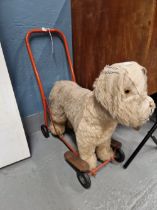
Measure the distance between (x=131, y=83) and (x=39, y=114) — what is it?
34.7 inches

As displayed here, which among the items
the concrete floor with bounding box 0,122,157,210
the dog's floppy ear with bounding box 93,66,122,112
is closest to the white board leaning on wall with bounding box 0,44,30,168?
the concrete floor with bounding box 0,122,157,210

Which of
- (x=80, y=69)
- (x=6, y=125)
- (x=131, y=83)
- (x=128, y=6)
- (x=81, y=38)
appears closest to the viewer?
(x=131, y=83)

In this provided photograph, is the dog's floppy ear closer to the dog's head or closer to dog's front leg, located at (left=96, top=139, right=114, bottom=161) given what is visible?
the dog's head

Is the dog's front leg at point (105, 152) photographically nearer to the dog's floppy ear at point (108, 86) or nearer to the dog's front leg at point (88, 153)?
Answer: the dog's front leg at point (88, 153)

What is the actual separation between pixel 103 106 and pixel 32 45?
71 centimetres

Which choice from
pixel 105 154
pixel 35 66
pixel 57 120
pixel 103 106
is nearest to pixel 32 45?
pixel 35 66

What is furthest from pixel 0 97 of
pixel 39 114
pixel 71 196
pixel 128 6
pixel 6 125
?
pixel 128 6

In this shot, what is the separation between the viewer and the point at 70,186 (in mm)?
961

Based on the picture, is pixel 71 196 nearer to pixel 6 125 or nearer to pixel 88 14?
pixel 6 125

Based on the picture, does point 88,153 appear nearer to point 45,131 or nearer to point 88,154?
point 88,154

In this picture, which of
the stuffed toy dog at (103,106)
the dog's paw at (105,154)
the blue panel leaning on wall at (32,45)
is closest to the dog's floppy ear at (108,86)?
the stuffed toy dog at (103,106)

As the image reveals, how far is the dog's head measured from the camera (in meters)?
0.64

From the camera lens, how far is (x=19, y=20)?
1061 millimetres

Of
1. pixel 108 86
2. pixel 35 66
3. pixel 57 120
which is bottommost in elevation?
pixel 57 120
